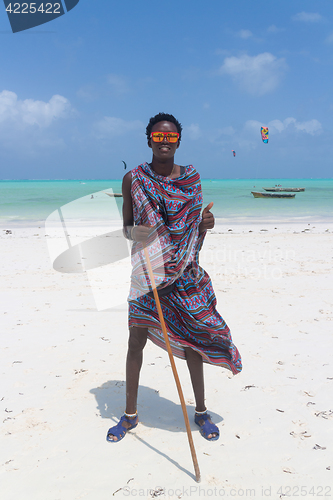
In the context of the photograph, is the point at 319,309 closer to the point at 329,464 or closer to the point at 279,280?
the point at 279,280

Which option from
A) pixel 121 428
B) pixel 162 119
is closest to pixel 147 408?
pixel 121 428

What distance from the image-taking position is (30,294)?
212 inches

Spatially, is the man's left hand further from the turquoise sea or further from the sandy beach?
the sandy beach

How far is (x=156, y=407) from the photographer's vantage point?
2.73m

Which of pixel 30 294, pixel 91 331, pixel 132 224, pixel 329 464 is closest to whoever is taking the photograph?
pixel 329 464

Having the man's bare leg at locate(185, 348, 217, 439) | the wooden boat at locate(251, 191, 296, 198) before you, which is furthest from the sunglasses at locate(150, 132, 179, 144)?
the wooden boat at locate(251, 191, 296, 198)

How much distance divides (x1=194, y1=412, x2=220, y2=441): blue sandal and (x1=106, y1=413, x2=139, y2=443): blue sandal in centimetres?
41

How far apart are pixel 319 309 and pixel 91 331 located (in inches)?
111

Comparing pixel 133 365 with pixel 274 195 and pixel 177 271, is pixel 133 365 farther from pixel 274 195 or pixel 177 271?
pixel 274 195

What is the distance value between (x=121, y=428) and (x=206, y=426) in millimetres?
556

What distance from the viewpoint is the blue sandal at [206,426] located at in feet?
7.70

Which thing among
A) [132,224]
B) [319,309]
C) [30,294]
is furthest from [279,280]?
[132,224]

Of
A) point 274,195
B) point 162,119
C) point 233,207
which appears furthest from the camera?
point 274,195

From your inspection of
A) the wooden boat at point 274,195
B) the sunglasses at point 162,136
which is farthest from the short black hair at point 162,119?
the wooden boat at point 274,195
